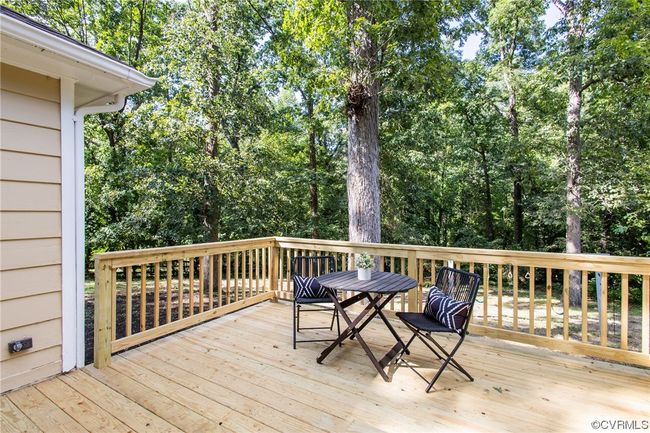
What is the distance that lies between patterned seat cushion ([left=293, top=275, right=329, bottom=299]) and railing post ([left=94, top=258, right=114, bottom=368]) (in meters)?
1.67

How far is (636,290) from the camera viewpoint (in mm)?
10531

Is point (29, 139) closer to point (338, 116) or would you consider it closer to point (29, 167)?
point (29, 167)

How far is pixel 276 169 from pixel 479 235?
27.7 ft

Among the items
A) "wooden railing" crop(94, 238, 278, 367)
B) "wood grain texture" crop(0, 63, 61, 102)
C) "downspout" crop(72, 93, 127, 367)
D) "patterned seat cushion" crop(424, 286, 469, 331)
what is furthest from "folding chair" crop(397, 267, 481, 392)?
"wood grain texture" crop(0, 63, 61, 102)

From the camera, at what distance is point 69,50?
7.59ft

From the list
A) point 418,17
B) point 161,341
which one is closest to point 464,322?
point 161,341

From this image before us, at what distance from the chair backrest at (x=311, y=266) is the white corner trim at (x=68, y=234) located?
208cm

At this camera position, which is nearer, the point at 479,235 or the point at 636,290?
the point at 636,290

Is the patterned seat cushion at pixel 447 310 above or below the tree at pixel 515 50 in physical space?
below

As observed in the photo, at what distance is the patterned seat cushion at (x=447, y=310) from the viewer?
251 cm

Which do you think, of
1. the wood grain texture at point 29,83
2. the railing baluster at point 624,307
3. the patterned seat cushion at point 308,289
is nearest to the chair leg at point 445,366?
the patterned seat cushion at point 308,289

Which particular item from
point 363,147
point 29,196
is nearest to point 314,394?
point 29,196

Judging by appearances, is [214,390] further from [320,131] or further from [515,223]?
[515,223]

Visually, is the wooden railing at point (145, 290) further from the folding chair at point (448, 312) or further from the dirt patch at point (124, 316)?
the folding chair at point (448, 312)
